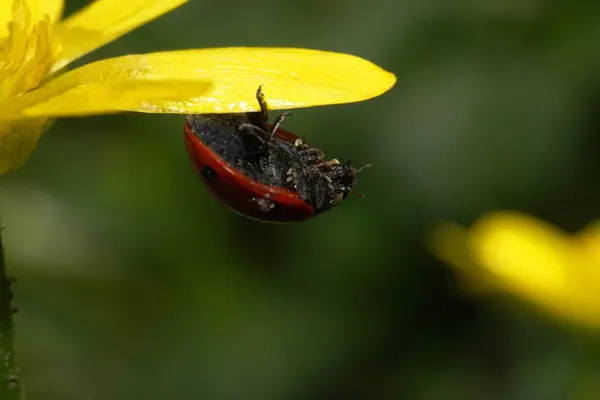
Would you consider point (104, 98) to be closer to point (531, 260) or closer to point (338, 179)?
point (338, 179)

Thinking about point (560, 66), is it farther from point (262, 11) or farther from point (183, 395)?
point (183, 395)

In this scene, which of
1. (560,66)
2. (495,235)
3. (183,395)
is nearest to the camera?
(495,235)

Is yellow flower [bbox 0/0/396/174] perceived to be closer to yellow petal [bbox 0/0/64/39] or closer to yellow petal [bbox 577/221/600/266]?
yellow petal [bbox 0/0/64/39]

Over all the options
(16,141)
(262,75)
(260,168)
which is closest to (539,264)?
(260,168)

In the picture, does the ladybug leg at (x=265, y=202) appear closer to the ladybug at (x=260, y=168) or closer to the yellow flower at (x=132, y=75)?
the ladybug at (x=260, y=168)

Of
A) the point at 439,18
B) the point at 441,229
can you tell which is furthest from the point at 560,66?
the point at 441,229

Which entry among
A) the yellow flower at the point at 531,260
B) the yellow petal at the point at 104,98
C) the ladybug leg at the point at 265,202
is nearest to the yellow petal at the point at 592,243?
the yellow flower at the point at 531,260
